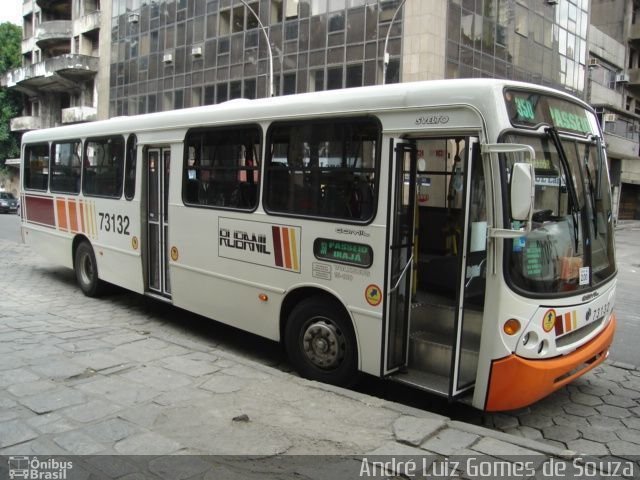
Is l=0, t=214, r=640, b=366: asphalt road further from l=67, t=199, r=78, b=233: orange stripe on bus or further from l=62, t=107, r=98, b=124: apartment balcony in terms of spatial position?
l=62, t=107, r=98, b=124: apartment balcony

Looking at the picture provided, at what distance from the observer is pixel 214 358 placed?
5.58 metres

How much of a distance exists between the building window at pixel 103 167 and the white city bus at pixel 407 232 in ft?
4.40

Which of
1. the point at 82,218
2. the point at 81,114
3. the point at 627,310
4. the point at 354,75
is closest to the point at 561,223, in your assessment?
the point at 627,310

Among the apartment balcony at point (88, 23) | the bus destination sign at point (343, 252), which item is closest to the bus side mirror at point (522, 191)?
the bus destination sign at point (343, 252)

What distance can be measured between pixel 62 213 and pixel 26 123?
4415cm

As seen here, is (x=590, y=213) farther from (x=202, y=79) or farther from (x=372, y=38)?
(x=202, y=79)

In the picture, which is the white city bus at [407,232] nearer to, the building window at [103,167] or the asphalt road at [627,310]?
the building window at [103,167]

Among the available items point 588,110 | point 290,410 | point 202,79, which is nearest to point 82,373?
point 290,410

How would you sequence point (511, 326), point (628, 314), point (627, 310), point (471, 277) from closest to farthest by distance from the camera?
1. point (511, 326)
2. point (471, 277)
3. point (628, 314)
4. point (627, 310)

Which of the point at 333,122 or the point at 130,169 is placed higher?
the point at 333,122

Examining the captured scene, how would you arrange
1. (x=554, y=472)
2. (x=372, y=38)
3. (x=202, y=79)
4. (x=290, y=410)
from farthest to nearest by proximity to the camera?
(x=202, y=79) → (x=372, y=38) → (x=290, y=410) → (x=554, y=472)

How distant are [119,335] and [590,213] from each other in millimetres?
5033

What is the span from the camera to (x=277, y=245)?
18.1ft

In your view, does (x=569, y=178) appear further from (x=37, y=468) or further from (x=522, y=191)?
(x=37, y=468)
